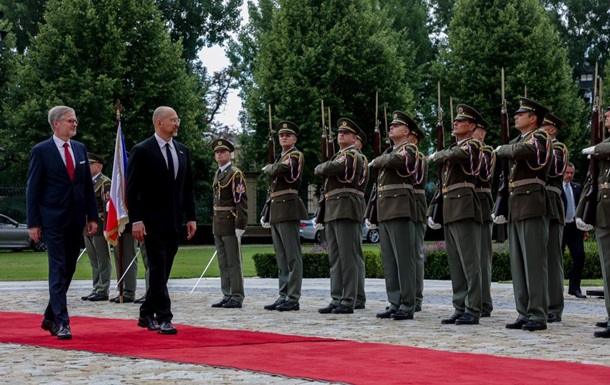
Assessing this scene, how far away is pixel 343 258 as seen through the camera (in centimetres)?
1348

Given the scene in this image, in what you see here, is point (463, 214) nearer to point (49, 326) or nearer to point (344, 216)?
point (344, 216)

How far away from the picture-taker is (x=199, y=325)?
1157 centimetres

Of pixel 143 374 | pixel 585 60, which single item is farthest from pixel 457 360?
pixel 585 60

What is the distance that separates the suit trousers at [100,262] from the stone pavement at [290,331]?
41cm

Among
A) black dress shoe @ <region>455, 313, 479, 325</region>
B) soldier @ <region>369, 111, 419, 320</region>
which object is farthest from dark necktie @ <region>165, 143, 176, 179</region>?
black dress shoe @ <region>455, 313, 479, 325</region>

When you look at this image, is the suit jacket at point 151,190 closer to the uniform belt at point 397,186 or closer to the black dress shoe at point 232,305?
the uniform belt at point 397,186

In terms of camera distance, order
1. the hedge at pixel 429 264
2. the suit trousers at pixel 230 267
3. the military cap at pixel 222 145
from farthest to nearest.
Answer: the hedge at pixel 429 264 < the military cap at pixel 222 145 < the suit trousers at pixel 230 267

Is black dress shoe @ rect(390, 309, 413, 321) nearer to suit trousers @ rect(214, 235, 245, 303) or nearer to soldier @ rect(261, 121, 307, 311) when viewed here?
soldier @ rect(261, 121, 307, 311)

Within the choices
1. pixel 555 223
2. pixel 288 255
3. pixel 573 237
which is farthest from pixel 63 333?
pixel 573 237

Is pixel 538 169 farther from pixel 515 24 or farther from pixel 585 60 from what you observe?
pixel 585 60

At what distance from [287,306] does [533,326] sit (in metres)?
3.70

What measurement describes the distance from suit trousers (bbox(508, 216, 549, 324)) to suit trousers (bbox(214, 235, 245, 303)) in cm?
424

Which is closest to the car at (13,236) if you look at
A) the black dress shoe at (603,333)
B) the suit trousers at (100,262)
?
the suit trousers at (100,262)

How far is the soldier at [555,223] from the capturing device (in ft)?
38.8
